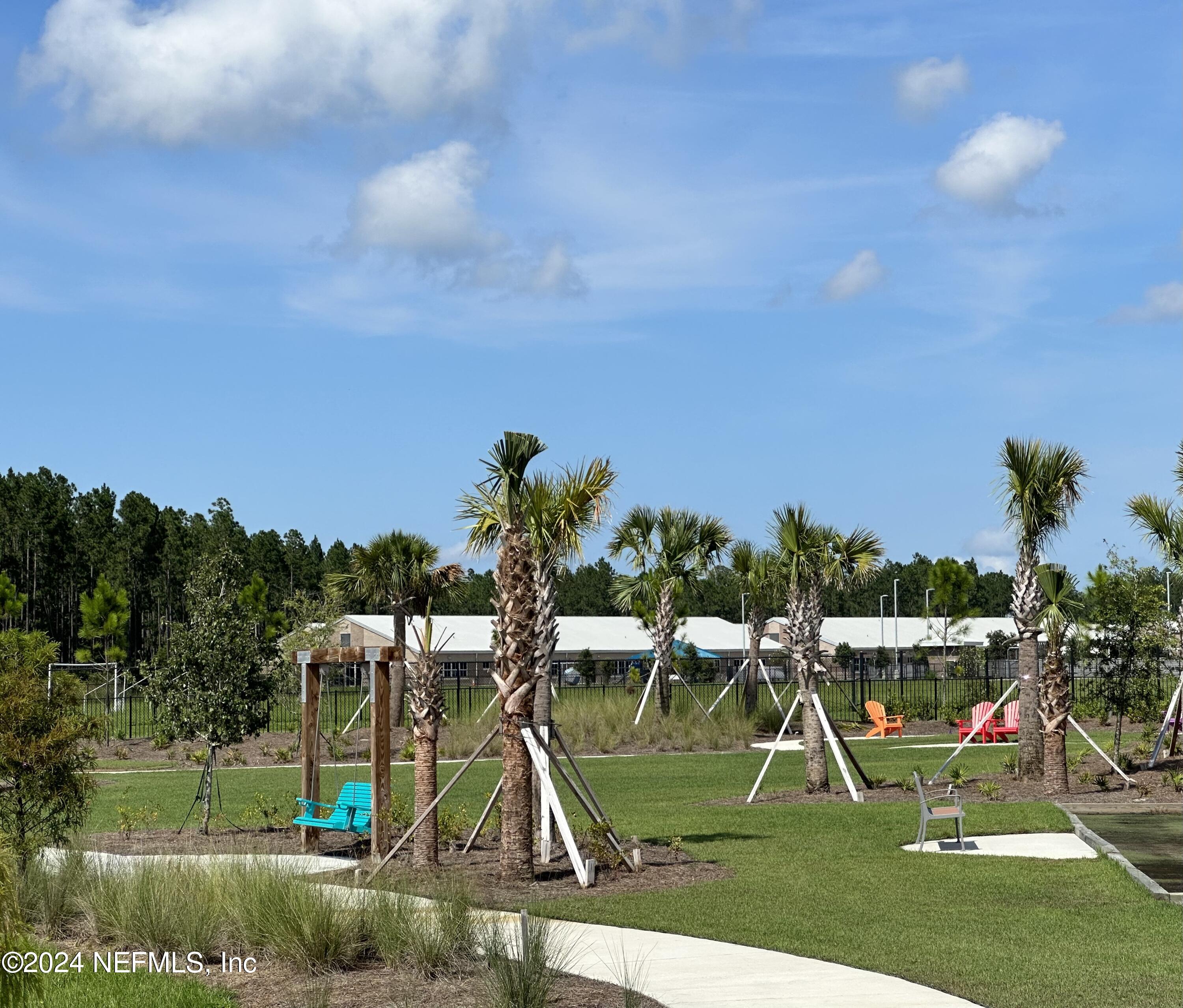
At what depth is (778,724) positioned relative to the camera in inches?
1430

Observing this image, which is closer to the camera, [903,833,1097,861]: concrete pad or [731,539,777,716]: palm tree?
[903,833,1097,861]: concrete pad

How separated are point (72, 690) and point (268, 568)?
215ft

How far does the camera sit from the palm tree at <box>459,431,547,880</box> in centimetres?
1280

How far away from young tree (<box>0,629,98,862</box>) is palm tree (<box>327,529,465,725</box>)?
23.7 metres

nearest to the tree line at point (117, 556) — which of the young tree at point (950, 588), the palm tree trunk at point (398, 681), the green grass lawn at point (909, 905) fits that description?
the young tree at point (950, 588)

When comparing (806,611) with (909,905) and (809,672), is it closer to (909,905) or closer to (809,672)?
(809,672)

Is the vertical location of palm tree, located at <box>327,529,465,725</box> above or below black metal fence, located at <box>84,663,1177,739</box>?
above

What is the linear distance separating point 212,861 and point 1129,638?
804 inches

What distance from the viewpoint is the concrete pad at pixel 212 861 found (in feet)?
34.7

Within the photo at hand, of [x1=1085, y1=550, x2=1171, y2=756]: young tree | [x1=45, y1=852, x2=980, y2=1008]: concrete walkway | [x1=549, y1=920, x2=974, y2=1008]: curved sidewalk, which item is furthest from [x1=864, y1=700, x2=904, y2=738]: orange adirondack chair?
[x1=549, y1=920, x2=974, y2=1008]: curved sidewalk

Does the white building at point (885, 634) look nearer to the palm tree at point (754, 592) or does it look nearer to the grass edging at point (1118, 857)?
the palm tree at point (754, 592)

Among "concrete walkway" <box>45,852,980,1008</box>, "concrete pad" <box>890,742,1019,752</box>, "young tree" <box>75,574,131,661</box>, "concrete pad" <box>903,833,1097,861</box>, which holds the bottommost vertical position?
"concrete pad" <box>890,742,1019,752</box>

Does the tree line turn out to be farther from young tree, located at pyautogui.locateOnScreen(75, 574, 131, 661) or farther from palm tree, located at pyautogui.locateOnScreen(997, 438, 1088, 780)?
palm tree, located at pyautogui.locateOnScreen(997, 438, 1088, 780)

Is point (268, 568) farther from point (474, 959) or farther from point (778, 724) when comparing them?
point (474, 959)
